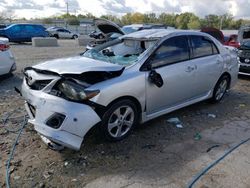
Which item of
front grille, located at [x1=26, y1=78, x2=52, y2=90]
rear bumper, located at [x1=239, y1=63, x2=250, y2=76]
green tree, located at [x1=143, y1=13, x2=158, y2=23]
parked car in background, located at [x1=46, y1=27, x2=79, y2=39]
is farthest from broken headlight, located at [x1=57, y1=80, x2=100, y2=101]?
green tree, located at [x1=143, y1=13, x2=158, y2=23]

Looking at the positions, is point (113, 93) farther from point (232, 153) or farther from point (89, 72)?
point (232, 153)

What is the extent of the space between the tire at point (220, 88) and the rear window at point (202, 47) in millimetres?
→ 633

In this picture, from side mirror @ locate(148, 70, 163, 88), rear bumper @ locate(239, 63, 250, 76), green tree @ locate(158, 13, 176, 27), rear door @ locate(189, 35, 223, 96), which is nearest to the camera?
side mirror @ locate(148, 70, 163, 88)

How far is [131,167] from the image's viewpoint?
336cm

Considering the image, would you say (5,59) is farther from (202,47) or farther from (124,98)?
(202,47)

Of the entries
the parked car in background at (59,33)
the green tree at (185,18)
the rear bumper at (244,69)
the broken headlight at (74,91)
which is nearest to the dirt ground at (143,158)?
the broken headlight at (74,91)

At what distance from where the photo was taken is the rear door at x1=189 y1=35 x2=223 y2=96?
16.4 ft

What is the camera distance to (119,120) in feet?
12.6

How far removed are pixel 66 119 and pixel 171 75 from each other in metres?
1.92

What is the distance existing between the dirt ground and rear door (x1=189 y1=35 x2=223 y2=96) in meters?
0.73

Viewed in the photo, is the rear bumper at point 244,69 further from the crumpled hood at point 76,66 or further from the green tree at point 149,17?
the green tree at point 149,17

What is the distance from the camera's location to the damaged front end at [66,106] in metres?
3.29

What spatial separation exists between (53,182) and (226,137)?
2.71 m

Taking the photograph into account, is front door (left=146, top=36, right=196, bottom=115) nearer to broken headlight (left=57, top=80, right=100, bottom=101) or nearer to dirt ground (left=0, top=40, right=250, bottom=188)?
dirt ground (left=0, top=40, right=250, bottom=188)
